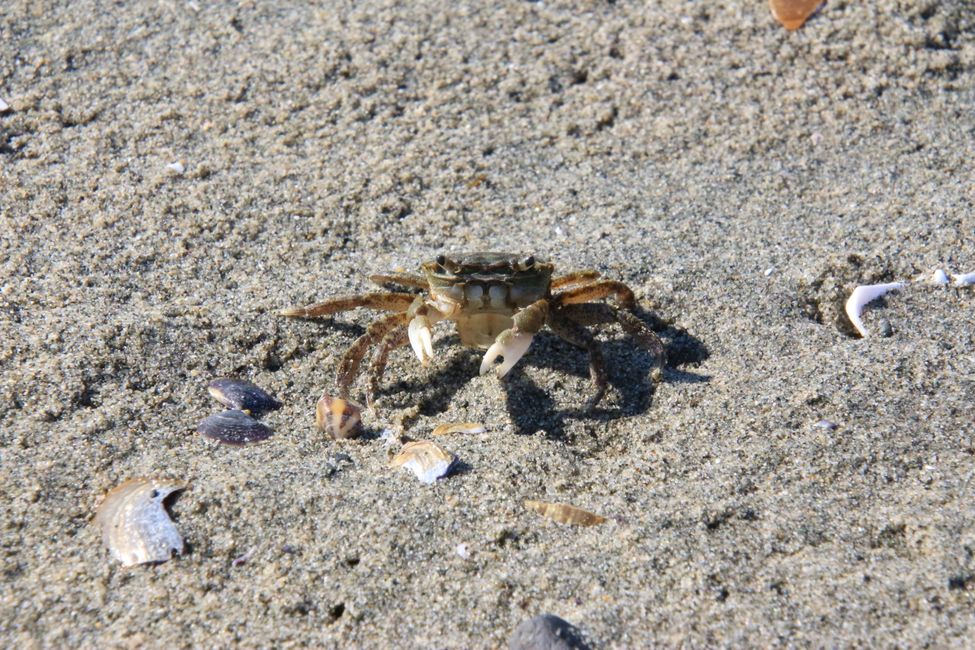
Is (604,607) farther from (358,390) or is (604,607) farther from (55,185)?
(55,185)

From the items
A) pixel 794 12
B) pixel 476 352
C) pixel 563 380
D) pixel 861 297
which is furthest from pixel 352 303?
pixel 794 12

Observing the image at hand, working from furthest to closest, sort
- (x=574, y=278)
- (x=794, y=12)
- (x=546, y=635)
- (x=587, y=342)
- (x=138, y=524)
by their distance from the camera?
1. (x=794, y=12)
2. (x=574, y=278)
3. (x=587, y=342)
4. (x=138, y=524)
5. (x=546, y=635)

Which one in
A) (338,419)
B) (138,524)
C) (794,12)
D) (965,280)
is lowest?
(965,280)

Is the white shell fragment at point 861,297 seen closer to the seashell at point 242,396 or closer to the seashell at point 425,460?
the seashell at point 425,460

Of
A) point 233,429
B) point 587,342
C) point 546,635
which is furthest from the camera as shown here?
point 587,342

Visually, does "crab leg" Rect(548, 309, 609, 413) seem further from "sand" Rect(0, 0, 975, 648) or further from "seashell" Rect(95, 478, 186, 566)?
"seashell" Rect(95, 478, 186, 566)

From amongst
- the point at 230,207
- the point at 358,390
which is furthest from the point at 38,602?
the point at 230,207

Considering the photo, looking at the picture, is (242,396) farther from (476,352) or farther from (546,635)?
(546,635)

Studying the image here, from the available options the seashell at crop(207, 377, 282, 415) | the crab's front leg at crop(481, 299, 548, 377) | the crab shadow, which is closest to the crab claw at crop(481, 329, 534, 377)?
the crab's front leg at crop(481, 299, 548, 377)
